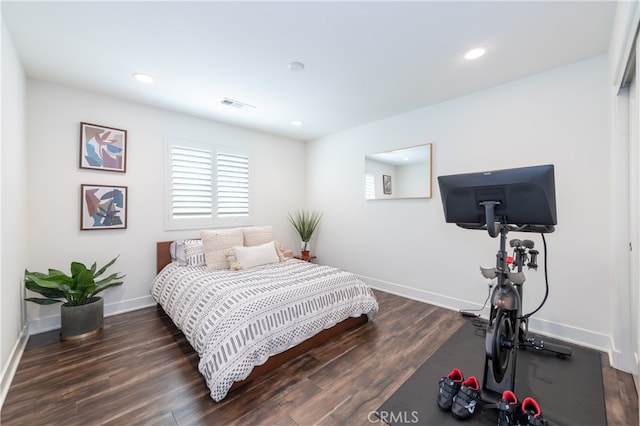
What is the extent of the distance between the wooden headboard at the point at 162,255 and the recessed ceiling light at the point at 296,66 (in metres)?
2.74

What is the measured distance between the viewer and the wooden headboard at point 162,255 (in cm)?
342

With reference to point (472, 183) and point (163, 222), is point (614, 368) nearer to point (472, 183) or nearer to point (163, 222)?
point (472, 183)

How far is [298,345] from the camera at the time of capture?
2287mm

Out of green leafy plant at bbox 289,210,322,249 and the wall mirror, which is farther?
green leafy plant at bbox 289,210,322,249

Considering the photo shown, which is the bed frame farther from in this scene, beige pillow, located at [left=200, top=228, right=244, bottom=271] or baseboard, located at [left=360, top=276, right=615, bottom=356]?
baseboard, located at [left=360, top=276, right=615, bottom=356]

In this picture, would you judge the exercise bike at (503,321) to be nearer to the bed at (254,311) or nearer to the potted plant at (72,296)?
the bed at (254,311)

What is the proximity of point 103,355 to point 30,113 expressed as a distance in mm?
2562

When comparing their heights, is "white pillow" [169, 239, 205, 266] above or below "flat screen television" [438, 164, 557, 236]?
A: below

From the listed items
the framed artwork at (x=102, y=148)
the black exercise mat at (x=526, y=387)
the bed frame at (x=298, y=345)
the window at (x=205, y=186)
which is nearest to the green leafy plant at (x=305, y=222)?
the window at (x=205, y=186)

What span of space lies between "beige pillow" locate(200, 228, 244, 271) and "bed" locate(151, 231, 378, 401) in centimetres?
13

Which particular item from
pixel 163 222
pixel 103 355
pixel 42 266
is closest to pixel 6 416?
pixel 103 355

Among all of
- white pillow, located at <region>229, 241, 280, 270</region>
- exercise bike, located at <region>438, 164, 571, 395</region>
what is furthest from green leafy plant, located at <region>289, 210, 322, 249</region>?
exercise bike, located at <region>438, 164, 571, 395</region>

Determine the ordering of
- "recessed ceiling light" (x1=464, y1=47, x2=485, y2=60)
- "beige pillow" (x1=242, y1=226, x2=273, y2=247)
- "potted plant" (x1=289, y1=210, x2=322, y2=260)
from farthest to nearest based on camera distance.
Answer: "potted plant" (x1=289, y1=210, x2=322, y2=260) < "beige pillow" (x1=242, y1=226, x2=273, y2=247) < "recessed ceiling light" (x1=464, y1=47, x2=485, y2=60)

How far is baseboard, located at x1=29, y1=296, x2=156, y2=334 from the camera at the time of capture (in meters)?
2.64
